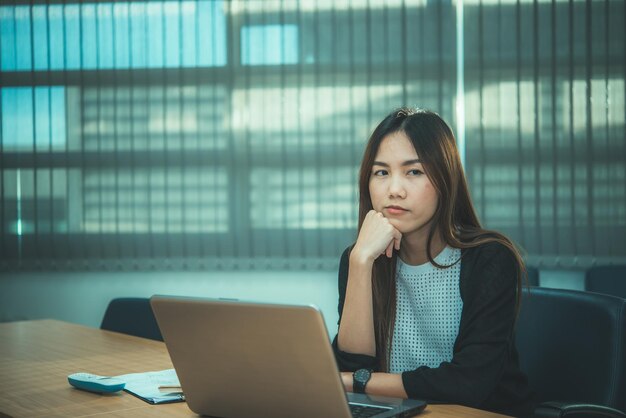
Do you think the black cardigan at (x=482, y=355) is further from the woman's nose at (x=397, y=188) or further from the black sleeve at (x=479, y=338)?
the woman's nose at (x=397, y=188)

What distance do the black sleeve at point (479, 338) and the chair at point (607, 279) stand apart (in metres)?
1.99

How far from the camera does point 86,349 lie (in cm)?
211

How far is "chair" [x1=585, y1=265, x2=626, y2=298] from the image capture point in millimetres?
3424

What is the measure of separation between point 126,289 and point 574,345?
2.93 metres

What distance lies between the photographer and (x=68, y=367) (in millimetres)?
1840

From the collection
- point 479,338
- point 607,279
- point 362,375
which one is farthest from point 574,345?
point 607,279

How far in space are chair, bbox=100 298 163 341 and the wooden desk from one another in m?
0.11

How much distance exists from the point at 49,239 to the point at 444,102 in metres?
2.27

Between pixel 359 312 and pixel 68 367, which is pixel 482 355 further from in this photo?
pixel 68 367

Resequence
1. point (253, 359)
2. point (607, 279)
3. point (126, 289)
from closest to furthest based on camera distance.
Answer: point (253, 359)
point (607, 279)
point (126, 289)

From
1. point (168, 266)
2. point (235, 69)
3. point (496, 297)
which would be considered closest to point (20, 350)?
point (496, 297)

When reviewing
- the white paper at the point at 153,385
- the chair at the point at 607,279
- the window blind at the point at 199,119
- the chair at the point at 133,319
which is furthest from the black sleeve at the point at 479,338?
the window blind at the point at 199,119

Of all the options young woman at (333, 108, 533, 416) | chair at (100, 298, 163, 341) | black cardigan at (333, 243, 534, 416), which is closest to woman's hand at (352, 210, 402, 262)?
young woman at (333, 108, 533, 416)

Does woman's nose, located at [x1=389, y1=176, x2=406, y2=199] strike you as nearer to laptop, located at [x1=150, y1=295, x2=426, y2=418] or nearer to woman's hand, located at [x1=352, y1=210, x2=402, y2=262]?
woman's hand, located at [x1=352, y1=210, x2=402, y2=262]
